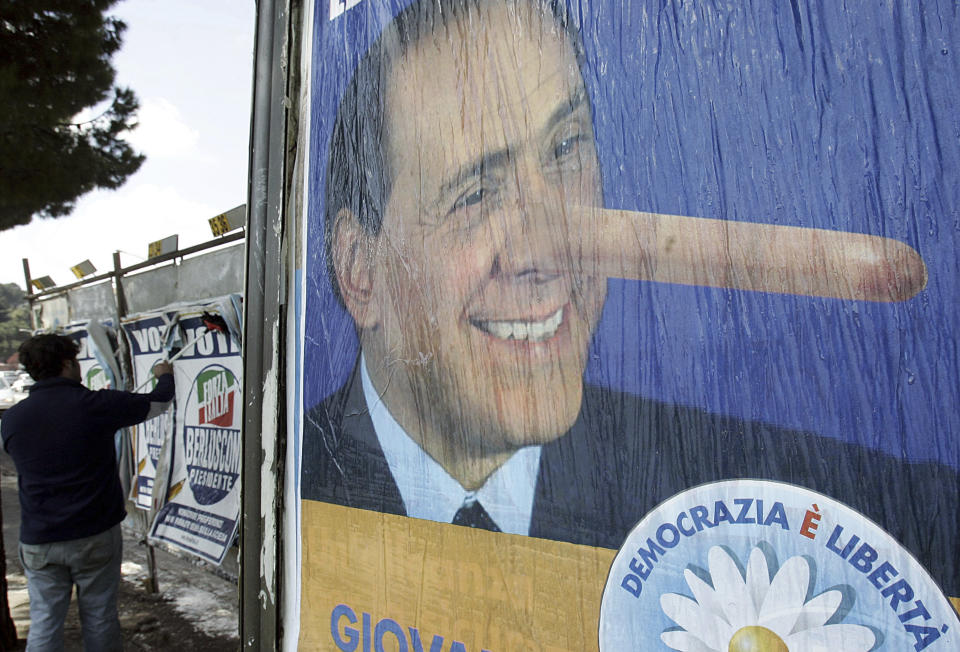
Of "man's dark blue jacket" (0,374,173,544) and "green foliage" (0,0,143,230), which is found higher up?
"green foliage" (0,0,143,230)

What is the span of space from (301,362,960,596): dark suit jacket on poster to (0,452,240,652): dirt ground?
3.39 metres

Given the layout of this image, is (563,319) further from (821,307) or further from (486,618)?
(486,618)

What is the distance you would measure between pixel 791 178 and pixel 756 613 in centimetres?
61

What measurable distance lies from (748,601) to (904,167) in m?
0.62

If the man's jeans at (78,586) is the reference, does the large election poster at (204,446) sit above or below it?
above

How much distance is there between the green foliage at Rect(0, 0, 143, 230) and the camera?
19.5 feet

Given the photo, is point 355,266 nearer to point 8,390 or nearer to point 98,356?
point 98,356

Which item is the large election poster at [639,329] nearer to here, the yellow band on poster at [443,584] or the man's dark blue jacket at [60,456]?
the yellow band on poster at [443,584]

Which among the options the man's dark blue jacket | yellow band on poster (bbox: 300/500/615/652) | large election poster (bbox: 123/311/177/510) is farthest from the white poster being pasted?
yellow band on poster (bbox: 300/500/615/652)

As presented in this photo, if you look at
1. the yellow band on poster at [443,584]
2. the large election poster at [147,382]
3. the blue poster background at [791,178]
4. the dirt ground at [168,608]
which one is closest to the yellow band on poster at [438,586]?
the yellow band on poster at [443,584]

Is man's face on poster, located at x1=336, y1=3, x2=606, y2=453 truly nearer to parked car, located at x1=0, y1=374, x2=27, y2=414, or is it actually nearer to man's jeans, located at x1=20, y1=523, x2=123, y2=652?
man's jeans, located at x1=20, y1=523, x2=123, y2=652

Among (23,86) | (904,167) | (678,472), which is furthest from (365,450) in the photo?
(23,86)

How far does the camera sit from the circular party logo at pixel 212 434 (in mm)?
3688

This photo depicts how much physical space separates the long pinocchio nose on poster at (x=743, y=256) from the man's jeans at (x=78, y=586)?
300 cm
